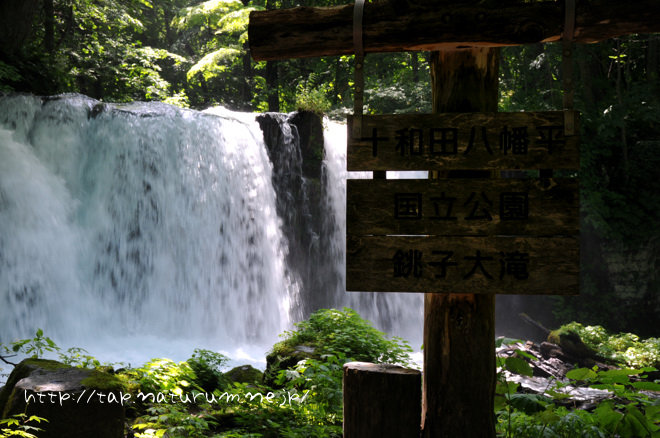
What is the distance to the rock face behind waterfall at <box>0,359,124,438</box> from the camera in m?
3.41

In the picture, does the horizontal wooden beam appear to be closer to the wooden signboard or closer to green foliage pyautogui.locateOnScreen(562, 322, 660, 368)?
the wooden signboard

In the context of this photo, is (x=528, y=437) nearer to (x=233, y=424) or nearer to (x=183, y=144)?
(x=233, y=424)

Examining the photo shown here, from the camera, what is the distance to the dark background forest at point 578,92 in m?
12.2

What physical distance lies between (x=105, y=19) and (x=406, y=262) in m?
15.1

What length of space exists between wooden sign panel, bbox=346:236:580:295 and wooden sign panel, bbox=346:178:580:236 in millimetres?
48

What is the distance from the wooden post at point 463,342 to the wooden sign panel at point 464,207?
0.40 meters

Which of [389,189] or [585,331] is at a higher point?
[389,189]

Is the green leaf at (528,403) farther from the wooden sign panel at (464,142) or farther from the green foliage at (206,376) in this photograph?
the green foliage at (206,376)


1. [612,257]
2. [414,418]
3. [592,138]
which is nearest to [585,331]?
[612,257]

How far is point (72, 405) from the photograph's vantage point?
346 cm

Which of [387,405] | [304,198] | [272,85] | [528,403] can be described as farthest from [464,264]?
[272,85]

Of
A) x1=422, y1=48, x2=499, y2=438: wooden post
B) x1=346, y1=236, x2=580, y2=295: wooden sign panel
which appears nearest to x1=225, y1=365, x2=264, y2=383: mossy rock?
x1=422, y1=48, x2=499, y2=438: wooden post

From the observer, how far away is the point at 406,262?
8.54 feet

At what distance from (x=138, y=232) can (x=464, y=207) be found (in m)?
8.09
